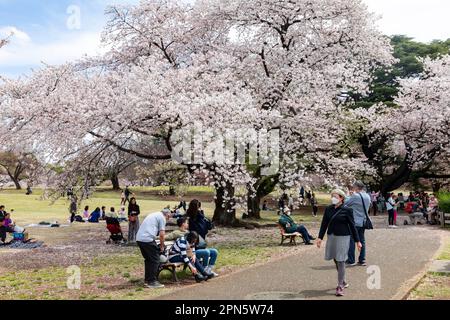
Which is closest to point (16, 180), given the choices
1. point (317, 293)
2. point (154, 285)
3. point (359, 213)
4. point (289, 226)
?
point (289, 226)

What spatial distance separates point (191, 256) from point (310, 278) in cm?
257

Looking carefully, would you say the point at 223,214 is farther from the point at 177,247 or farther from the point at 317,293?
the point at 317,293

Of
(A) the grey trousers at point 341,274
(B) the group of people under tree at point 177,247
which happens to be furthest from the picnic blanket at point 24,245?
(A) the grey trousers at point 341,274

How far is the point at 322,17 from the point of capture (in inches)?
898

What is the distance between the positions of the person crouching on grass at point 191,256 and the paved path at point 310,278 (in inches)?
11.7

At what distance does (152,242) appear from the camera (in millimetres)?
9750

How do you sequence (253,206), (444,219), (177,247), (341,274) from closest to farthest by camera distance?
(341,274) → (177,247) → (444,219) → (253,206)

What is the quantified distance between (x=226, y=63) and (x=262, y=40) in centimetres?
262

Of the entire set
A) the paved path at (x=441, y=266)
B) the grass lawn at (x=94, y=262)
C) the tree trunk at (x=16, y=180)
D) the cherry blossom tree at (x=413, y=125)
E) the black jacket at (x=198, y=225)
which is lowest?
the grass lawn at (x=94, y=262)

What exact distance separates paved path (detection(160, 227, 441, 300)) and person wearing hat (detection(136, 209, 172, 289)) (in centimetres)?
87

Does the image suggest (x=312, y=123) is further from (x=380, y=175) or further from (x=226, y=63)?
(x=380, y=175)

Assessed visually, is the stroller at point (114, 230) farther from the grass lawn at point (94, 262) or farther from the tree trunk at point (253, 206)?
the tree trunk at point (253, 206)

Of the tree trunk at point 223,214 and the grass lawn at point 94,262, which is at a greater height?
the tree trunk at point 223,214

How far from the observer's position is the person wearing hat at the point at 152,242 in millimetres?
9695
